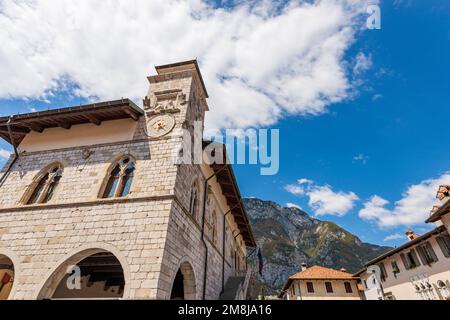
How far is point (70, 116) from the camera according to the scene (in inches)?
388

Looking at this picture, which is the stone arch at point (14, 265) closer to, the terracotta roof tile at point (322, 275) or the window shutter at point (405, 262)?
the window shutter at point (405, 262)

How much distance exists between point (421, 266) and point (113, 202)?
22487 mm

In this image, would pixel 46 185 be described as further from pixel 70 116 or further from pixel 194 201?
pixel 194 201

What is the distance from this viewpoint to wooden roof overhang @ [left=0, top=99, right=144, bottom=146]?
944 cm

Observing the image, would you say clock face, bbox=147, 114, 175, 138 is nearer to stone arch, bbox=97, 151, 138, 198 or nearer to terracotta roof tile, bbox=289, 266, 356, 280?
stone arch, bbox=97, 151, 138, 198

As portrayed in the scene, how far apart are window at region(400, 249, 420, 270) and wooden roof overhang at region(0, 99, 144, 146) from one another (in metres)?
22.9

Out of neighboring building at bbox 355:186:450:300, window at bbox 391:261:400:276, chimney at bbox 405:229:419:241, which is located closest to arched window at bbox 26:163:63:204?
neighboring building at bbox 355:186:450:300

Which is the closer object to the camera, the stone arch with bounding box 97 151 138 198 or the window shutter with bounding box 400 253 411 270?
the stone arch with bounding box 97 151 138 198

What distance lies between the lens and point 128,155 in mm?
8984

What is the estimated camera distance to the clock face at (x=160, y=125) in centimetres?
912

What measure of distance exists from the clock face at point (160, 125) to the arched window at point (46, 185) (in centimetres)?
396
